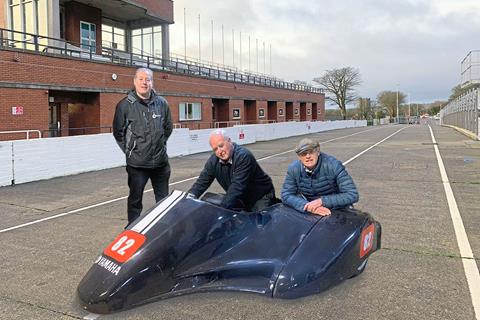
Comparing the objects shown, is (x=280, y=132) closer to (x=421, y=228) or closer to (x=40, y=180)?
(x=40, y=180)

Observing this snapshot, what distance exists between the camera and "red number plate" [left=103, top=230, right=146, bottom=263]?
332cm

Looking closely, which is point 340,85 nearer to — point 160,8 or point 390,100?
point 390,100

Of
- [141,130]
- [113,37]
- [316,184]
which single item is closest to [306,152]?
[316,184]

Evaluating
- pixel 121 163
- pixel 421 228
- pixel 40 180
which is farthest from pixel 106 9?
pixel 421 228

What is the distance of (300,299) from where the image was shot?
11.4ft

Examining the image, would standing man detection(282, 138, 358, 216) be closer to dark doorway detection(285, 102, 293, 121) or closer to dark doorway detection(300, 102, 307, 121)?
dark doorway detection(285, 102, 293, 121)

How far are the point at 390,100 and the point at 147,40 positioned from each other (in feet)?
276

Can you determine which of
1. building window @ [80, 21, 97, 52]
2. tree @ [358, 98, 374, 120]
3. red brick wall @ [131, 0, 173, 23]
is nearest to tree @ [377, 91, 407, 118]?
tree @ [358, 98, 374, 120]

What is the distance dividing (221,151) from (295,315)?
1.74 metres

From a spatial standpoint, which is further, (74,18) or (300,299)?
(74,18)

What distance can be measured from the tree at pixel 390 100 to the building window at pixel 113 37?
274 feet

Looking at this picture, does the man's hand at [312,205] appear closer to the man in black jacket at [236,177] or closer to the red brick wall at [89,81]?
the man in black jacket at [236,177]

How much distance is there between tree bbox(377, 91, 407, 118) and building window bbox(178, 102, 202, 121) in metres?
81.6

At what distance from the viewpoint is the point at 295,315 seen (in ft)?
10.7
